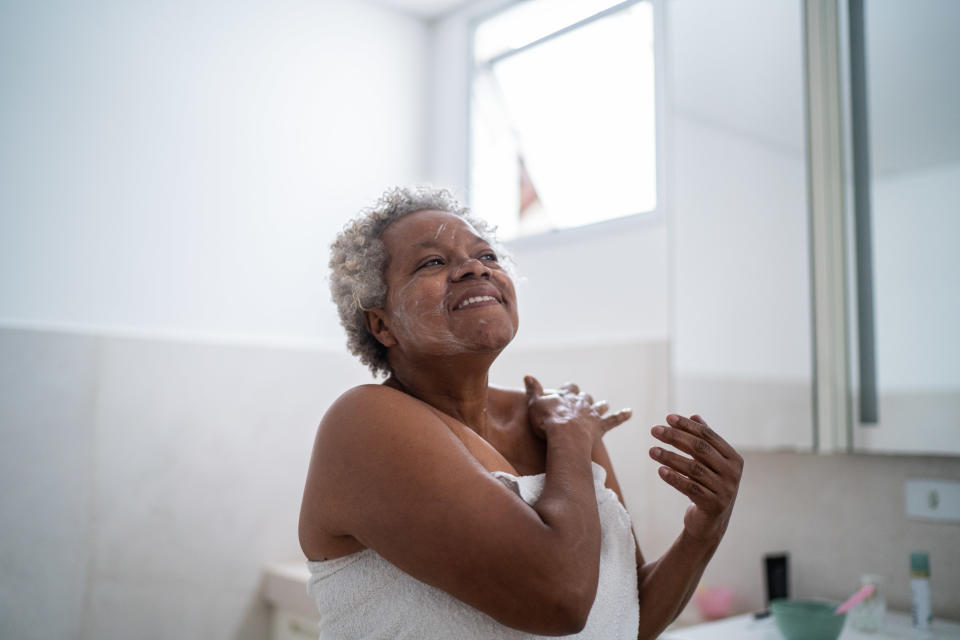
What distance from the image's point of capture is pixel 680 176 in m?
1.95

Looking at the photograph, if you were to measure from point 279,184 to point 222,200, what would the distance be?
8.0 inches

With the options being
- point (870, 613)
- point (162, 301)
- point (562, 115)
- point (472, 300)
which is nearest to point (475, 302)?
point (472, 300)

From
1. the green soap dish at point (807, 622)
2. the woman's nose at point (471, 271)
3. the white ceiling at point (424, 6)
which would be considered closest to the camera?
the woman's nose at point (471, 271)

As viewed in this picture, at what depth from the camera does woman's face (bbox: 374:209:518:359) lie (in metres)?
0.97

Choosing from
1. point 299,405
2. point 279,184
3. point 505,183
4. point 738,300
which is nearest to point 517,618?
point 738,300

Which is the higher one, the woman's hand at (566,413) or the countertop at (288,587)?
the woman's hand at (566,413)

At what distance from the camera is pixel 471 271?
1.00 metres

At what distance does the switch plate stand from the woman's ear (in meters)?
1.14

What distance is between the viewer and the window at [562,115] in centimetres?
238

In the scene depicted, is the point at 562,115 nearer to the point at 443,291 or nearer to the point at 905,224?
the point at 905,224

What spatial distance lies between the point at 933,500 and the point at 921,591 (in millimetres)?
175

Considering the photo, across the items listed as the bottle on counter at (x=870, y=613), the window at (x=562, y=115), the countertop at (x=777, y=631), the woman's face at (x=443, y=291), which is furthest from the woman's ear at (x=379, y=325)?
the window at (x=562, y=115)

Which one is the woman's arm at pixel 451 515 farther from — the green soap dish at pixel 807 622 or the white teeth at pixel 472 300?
the green soap dish at pixel 807 622

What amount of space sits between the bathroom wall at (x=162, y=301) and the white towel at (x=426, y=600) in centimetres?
130
